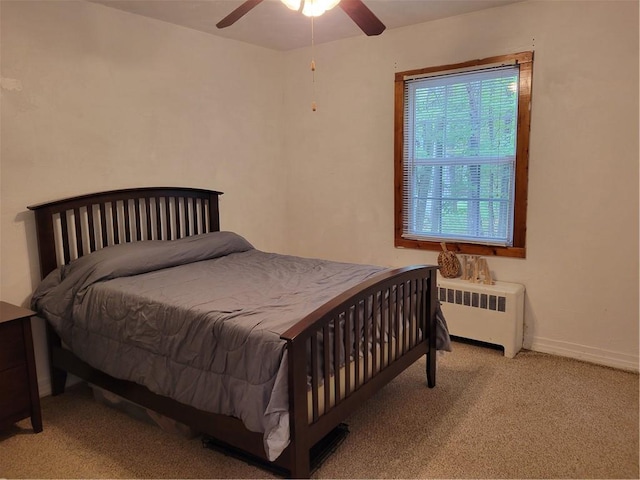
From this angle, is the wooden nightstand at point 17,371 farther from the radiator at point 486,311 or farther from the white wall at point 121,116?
the radiator at point 486,311

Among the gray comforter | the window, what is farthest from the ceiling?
the gray comforter

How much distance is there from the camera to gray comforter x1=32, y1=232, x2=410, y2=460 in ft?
6.14

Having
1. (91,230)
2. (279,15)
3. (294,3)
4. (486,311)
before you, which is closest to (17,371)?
(91,230)

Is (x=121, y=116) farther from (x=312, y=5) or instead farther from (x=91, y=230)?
(x=312, y=5)

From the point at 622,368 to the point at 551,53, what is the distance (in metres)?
2.13

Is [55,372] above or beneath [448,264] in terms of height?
beneath

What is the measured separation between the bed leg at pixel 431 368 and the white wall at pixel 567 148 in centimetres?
100

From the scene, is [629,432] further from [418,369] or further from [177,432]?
[177,432]

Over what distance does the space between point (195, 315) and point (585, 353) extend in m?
2.67

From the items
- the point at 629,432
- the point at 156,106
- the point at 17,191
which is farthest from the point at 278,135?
the point at 629,432

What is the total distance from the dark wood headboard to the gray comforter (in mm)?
191

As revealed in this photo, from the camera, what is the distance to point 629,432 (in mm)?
2371

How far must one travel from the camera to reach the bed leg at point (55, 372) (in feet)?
9.43

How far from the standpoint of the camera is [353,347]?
221 centimetres
